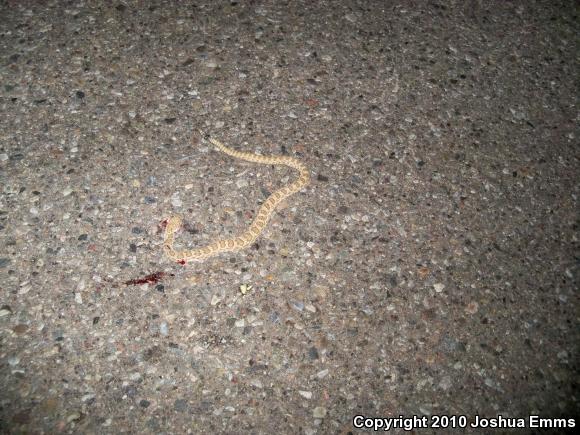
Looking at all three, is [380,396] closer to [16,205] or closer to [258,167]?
[258,167]

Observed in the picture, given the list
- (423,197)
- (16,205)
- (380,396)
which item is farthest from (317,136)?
(16,205)

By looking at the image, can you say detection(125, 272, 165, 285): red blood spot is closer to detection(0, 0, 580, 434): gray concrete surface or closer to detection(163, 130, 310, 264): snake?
detection(0, 0, 580, 434): gray concrete surface

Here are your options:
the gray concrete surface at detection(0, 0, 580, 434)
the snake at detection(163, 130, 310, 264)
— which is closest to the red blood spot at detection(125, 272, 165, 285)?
the gray concrete surface at detection(0, 0, 580, 434)

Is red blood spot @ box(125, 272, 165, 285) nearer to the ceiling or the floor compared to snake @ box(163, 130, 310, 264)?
nearer to the floor

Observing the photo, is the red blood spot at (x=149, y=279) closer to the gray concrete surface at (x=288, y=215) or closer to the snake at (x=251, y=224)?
the gray concrete surface at (x=288, y=215)

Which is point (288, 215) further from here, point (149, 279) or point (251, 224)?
point (149, 279)

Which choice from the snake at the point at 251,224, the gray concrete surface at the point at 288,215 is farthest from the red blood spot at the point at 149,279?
the snake at the point at 251,224
